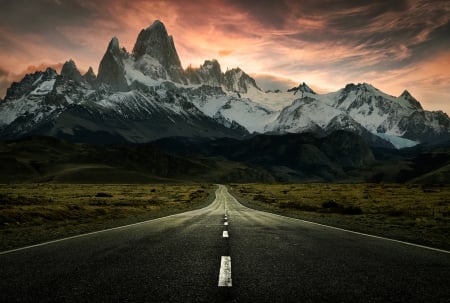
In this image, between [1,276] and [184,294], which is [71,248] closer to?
[1,276]

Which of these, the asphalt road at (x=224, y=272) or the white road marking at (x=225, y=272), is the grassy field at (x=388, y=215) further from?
the white road marking at (x=225, y=272)

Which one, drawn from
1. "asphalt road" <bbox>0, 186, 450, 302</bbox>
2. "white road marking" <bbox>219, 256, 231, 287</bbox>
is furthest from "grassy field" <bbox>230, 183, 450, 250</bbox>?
"white road marking" <bbox>219, 256, 231, 287</bbox>

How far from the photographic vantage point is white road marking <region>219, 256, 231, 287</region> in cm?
959

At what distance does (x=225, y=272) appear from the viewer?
35.3 ft

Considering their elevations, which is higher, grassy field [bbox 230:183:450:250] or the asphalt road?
grassy field [bbox 230:183:450:250]

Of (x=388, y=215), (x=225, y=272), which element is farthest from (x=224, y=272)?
(x=388, y=215)

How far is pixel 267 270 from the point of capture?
1123 cm

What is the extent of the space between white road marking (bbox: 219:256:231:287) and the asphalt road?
23 millimetres

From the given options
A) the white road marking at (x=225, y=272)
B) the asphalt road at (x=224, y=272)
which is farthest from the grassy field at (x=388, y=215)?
the white road marking at (x=225, y=272)

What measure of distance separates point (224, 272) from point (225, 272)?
26 millimetres

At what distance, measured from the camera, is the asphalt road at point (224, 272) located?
8.66 meters

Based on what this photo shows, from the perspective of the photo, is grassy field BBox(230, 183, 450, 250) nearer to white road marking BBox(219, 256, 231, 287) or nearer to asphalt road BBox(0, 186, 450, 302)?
asphalt road BBox(0, 186, 450, 302)

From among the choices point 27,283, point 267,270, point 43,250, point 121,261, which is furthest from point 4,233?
point 267,270

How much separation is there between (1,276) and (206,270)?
4.96 meters
